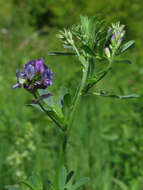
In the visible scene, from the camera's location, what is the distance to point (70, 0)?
16.9 ft

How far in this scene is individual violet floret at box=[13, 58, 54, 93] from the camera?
786 millimetres

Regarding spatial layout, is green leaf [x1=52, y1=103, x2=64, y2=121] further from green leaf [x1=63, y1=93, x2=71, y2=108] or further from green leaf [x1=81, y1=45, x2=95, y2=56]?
green leaf [x1=81, y1=45, x2=95, y2=56]

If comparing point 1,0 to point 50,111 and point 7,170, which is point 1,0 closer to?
point 7,170

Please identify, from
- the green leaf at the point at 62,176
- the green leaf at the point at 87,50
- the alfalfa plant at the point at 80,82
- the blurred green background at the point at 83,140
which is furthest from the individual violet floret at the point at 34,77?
the blurred green background at the point at 83,140

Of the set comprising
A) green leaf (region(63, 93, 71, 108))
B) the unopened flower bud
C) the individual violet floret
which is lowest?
green leaf (region(63, 93, 71, 108))

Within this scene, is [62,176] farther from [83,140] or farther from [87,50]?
[83,140]

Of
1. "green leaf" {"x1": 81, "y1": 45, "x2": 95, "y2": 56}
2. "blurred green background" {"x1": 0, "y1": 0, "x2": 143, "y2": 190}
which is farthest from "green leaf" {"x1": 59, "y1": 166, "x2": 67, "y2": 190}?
"blurred green background" {"x1": 0, "y1": 0, "x2": 143, "y2": 190}

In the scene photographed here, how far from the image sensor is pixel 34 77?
2.62ft

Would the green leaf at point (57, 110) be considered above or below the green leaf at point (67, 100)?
below

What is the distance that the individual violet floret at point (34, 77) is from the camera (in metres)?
0.79

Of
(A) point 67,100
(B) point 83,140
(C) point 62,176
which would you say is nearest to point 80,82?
(A) point 67,100

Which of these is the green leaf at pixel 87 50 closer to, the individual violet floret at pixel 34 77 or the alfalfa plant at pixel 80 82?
the alfalfa plant at pixel 80 82

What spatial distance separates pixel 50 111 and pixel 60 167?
142 millimetres

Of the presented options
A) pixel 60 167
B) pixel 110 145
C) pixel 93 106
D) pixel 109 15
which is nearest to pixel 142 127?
pixel 110 145
